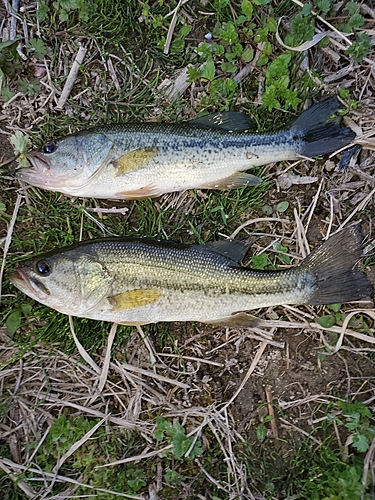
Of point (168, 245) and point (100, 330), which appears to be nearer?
point (168, 245)

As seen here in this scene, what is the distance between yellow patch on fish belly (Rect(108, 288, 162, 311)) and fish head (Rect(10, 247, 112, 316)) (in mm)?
101

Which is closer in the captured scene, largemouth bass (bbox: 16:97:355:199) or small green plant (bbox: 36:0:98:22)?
largemouth bass (bbox: 16:97:355:199)

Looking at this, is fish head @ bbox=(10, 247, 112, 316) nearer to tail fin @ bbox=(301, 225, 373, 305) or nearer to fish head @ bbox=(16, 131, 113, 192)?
fish head @ bbox=(16, 131, 113, 192)

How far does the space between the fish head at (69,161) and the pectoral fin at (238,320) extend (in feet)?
5.59

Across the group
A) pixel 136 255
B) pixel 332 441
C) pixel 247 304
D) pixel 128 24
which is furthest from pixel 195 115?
pixel 332 441

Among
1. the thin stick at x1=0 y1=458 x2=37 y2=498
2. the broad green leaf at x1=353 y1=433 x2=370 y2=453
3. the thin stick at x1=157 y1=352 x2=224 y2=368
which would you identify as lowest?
the thin stick at x1=0 y1=458 x2=37 y2=498

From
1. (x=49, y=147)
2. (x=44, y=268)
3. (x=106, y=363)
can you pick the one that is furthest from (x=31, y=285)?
(x=49, y=147)

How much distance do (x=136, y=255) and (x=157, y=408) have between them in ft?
4.87

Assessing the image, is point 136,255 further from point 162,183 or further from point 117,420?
point 117,420

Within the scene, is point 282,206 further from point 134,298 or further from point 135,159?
point 134,298

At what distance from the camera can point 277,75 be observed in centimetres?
422

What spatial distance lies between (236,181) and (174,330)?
151 cm

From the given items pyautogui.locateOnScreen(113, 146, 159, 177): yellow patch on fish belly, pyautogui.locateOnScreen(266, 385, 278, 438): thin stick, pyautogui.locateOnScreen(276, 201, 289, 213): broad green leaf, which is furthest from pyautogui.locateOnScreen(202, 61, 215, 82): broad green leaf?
pyautogui.locateOnScreen(266, 385, 278, 438): thin stick

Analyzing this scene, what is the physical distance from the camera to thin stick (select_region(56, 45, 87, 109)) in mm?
4309
